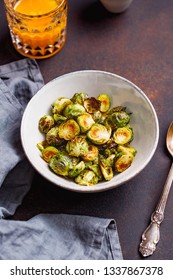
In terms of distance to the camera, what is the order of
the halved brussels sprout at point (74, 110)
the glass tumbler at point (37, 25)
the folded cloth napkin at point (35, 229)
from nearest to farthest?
the folded cloth napkin at point (35, 229)
the halved brussels sprout at point (74, 110)
the glass tumbler at point (37, 25)

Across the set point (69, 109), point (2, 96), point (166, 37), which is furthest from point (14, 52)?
point (166, 37)

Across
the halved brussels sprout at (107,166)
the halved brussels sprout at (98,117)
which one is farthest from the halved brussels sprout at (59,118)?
the halved brussels sprout at (107,166)

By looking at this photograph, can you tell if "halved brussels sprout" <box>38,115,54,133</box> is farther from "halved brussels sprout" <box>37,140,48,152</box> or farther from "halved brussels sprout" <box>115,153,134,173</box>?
"halved brussels sprout" <box>115,153,134,173</box>

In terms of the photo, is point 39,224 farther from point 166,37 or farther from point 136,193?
point 166,37

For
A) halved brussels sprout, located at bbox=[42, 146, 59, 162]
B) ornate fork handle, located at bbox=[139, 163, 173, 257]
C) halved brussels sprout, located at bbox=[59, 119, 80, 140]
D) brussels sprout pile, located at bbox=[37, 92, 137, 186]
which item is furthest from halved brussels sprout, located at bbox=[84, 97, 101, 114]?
ornate fork handle, located at bbox=[139, 163, 173, 257]

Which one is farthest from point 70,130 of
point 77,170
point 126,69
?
point 126,69

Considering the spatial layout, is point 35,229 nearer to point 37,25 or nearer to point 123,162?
point 123,162

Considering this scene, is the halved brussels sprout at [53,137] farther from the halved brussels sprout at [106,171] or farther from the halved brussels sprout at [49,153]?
the halved brussels sprout at [106,171]
